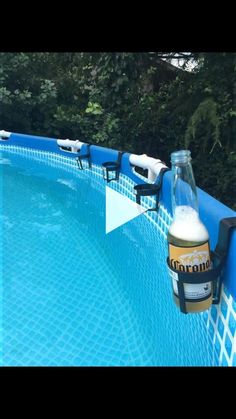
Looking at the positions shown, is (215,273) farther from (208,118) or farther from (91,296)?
(208,118)

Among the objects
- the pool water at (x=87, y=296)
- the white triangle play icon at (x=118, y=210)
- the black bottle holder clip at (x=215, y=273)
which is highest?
the black bottle holder clip at (x=215, y=273)

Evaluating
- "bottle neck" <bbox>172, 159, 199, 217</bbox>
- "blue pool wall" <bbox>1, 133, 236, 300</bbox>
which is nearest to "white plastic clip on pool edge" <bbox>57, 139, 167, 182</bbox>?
"blue pool wall" <bbox>1, 133, 236, 300</bbox>

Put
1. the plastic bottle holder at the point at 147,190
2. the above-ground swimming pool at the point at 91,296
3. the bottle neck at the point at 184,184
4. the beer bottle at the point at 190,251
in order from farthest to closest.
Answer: the plastic bottle holder at the point at 147,190
the above-ground swimming pool at the point at 91,296
the bottle neck at the point at 184,184
the beer bottle at the point at 190,251

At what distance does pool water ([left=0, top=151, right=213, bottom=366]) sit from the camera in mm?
1297

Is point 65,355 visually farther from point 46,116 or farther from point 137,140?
point 46,116

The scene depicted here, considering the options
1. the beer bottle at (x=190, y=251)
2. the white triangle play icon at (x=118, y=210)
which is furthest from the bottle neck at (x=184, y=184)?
the white triangle play icon at (x=118, y=210)

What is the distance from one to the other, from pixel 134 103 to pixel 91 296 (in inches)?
161

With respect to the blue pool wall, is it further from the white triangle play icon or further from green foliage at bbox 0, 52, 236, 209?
green foliage at bbox 0, 52, 236, 209

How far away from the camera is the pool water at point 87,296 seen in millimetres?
1297

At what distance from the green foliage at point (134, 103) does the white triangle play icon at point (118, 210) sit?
1652 mm

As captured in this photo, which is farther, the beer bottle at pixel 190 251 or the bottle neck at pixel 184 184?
the bottle neck at pixel 184 184

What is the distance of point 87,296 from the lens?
1633 mm

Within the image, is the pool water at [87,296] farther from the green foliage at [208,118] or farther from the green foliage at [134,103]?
the green foliage at [134,103]
